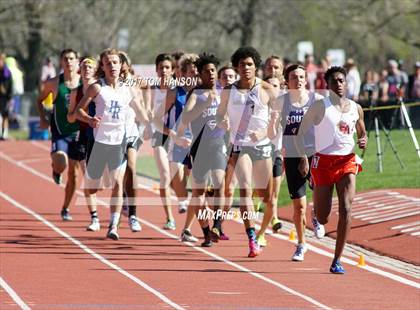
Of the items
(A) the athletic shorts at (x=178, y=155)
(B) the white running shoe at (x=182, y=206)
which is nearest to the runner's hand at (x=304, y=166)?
(A) the athletic shorts at (x=178, y=155)

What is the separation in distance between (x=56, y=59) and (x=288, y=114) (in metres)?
42.5

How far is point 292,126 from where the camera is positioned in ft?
A: 47.7

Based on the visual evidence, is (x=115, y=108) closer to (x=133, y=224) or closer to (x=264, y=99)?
(x=133, y=224)

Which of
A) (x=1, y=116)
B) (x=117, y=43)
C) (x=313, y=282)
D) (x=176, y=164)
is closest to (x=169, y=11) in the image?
(x=117, y=43)

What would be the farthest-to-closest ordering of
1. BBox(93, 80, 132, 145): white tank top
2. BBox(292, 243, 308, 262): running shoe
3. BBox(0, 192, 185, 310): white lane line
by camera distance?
BBox(93, 80, 132, 145): white tank top < BBox(292, 243, 308, 262): running shoe < BBox(0, 192, 185, 310): white lane line

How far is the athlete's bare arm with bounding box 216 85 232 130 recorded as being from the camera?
15.0 m

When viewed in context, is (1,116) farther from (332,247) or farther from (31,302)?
(31,302)

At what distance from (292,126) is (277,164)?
1.21 metres

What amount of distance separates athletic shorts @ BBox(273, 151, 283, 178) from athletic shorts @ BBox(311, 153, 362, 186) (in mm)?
1981

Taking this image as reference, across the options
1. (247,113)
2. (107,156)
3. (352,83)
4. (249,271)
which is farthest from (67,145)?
(352,83)

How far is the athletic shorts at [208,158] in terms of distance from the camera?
15.5 m

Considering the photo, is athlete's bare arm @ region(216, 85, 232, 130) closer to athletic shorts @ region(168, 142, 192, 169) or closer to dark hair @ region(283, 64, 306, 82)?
dark hair @ region(283, 64, 306, 82)

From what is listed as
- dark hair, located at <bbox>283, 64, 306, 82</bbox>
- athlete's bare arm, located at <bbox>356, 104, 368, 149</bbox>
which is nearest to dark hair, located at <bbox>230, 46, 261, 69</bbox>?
dark hair, located at <bbox>283, 64, 306, 82</bbox>

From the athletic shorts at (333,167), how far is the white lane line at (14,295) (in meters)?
3.38
